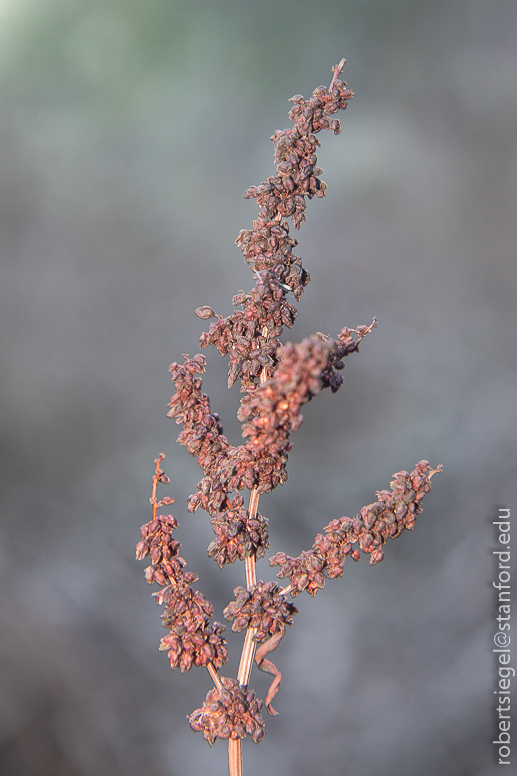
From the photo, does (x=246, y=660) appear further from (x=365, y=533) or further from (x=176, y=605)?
(x=365, y=533)

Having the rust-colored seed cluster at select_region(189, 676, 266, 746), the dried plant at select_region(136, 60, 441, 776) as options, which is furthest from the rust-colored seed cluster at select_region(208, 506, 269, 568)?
the rust-colored seed cluster at select_region(189, 676, 266, 746)

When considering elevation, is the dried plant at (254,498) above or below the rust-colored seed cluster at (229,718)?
above

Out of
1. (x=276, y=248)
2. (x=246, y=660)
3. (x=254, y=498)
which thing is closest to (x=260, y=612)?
(x=246, y=660)

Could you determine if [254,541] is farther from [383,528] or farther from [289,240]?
[289,240]

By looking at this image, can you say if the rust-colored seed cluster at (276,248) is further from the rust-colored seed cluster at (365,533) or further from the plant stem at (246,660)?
the rust-colored seed cluster at (365,533)

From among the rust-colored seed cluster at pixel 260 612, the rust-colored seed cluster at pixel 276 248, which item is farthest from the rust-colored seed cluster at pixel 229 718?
the rust-colored seed cluster at pixel 276 248

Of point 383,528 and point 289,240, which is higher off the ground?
point 289,240

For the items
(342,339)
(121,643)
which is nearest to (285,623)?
(342,339)
